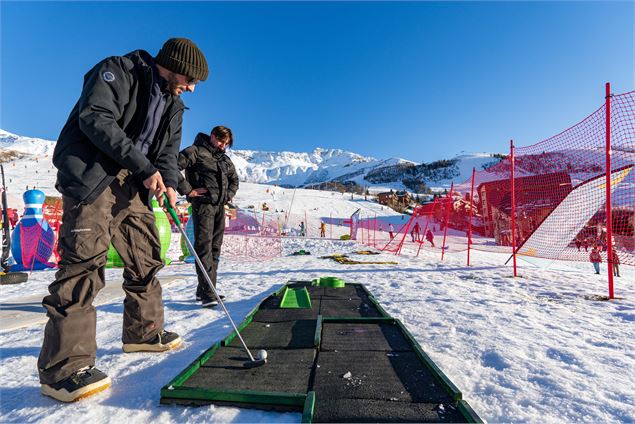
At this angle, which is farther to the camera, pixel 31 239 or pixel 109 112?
pixel 31 239

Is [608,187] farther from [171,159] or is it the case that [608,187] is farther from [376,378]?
[171,159]

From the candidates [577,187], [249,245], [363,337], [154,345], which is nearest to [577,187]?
[577,187]

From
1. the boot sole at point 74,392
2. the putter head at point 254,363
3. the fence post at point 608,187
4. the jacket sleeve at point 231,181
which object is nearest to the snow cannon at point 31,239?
the jacket sleeve at point 231,181

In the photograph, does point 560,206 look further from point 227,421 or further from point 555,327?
point 227,421

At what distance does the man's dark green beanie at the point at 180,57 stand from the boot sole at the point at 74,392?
171cm

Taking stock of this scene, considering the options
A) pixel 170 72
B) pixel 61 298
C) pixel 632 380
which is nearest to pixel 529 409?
pixel 632 380

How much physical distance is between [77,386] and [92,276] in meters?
0.50

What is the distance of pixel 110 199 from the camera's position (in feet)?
5.74

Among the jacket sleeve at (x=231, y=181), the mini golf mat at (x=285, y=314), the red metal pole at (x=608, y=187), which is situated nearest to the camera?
the mini golf mat at (x=285, y=314)

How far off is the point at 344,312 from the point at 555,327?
171cm

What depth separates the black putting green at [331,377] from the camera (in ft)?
4.25

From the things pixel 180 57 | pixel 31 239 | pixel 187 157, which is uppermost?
pixel 180 57

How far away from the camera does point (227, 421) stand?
4.08 feet

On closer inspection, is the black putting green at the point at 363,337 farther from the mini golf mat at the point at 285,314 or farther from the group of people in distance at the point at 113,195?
the group of people in distance at the point at 113,195
